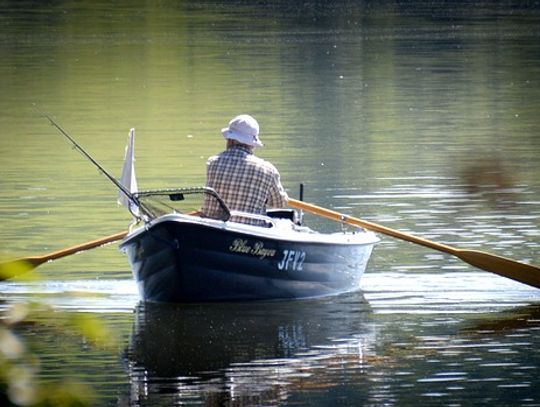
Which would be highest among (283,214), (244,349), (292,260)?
(283,214)

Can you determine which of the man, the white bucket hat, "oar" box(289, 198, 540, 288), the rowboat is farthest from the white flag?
"oar" box(289, 198, 540, 288)

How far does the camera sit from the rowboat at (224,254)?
1302cm

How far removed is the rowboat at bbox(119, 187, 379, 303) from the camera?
42.7ft

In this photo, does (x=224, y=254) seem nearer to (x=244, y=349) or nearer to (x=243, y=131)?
(x=243, y=131)

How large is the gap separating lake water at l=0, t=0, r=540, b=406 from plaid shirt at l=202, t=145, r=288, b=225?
0.86m

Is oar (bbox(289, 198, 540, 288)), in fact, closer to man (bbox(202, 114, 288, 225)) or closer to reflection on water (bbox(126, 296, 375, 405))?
reflection on water (bbox(126, 296, 375, 405))

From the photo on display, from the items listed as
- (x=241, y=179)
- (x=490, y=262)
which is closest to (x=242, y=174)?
(x=241, y=179)

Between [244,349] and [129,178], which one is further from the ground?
[129,178]

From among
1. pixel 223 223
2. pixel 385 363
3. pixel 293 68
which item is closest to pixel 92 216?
pixel 223 223

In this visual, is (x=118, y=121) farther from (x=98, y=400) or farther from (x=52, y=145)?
(x=98, y=400)

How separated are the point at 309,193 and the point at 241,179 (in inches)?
329

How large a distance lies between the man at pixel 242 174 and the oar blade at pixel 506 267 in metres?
2.24

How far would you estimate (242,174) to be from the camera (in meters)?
13.3

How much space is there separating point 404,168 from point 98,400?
1424 cm
